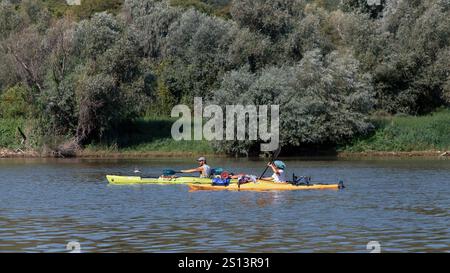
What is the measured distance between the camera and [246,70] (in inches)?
2473

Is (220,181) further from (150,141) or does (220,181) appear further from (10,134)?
(10,134)

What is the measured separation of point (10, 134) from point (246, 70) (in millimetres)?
18804

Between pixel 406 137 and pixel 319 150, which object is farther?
pixel 406 137

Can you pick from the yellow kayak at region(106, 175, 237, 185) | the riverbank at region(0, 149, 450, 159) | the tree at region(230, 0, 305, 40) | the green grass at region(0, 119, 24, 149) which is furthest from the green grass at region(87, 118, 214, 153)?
the yellow kayak at region(106, 175, 237, 185)

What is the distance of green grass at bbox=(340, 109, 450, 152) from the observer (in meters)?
63.0

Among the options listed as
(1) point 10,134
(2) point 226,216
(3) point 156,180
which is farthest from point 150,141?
(2) point 226,216

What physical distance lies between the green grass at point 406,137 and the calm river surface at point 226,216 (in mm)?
17042

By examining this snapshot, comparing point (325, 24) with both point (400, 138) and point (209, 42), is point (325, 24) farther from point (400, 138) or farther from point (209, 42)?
point (400, 138)

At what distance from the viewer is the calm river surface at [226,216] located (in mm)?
21984

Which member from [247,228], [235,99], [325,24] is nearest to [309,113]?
[235,99]

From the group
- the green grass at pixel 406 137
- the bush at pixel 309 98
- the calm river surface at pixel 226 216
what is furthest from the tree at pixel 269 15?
the calm river surface at pixel 226 216

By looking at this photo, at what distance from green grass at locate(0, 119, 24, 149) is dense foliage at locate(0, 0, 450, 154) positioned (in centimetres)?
125

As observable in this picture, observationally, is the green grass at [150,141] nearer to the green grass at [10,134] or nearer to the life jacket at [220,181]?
the green grass at [10,134]
